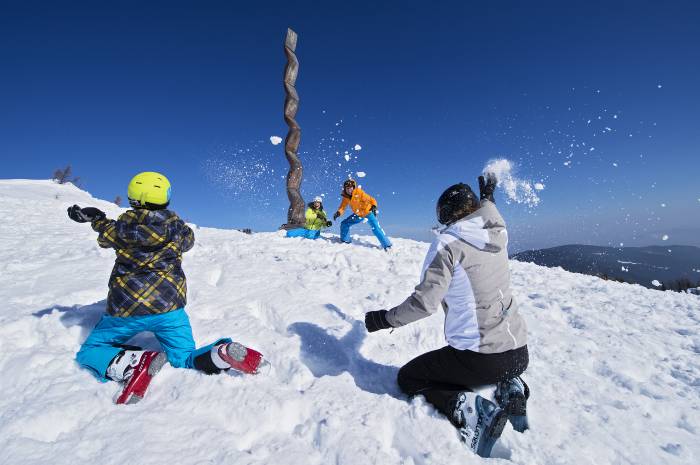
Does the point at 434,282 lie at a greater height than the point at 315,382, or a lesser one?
greater

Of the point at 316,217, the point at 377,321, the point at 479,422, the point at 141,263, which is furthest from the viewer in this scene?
the point at 316,217

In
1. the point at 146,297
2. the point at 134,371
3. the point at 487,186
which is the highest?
the point at 487,186

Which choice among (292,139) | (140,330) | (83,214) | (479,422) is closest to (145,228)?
(83,214)

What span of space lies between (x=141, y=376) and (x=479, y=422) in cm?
245

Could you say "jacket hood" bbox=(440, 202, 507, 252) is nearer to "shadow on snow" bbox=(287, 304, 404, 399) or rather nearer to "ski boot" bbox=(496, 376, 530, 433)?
"ski boot" bbox=(496, 376, 530, 433)

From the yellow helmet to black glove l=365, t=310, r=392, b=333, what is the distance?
2.10 metres

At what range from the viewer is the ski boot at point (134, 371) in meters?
2.44

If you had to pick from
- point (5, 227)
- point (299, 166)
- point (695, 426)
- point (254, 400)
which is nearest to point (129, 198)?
point (254, 400)

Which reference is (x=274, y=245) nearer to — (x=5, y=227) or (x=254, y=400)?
(x=254, y=400)

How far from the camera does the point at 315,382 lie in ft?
9.37

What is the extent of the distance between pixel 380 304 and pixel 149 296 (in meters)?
2.99

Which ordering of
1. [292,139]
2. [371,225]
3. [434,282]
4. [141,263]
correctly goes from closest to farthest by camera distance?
[434,282] < [141,263] < [371,225] < [292,139]

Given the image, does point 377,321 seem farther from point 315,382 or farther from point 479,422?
point 479,422

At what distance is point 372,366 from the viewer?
330 cm
